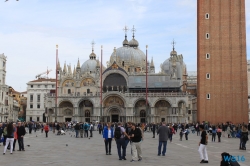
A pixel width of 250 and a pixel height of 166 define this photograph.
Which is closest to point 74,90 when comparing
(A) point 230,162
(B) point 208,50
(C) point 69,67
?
(C) point 69,67

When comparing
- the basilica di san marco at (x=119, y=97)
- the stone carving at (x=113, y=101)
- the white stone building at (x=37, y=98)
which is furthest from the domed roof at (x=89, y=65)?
the stone carving at (x=113, y=101)

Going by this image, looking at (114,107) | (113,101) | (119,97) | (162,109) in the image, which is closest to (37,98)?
(113,101)

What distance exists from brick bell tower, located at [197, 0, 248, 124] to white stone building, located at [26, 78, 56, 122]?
53.4m

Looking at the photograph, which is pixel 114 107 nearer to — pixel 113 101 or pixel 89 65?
pixel 113 101

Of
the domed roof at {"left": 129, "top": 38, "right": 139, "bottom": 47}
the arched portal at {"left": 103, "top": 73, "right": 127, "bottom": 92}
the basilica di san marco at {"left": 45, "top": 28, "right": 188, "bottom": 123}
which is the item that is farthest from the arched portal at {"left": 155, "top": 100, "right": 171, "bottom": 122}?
the domed roof at {"left": 129, "top": 38, "right": 139, "bottom": 47}

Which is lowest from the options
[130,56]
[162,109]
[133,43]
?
[162,109]

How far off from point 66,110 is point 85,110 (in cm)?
351

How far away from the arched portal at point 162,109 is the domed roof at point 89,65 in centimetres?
2197

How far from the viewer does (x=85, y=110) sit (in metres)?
73.2

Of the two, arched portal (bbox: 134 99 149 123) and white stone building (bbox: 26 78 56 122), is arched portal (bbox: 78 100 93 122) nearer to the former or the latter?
arched portal (bbox: 134 99 149 123)

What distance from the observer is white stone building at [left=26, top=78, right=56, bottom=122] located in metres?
95.8

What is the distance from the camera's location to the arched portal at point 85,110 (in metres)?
73.0

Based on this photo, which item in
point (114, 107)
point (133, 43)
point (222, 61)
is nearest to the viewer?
point (222, 61)

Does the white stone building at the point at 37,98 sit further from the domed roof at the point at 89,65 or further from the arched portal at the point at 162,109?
the arched portal at the point at 162,109
